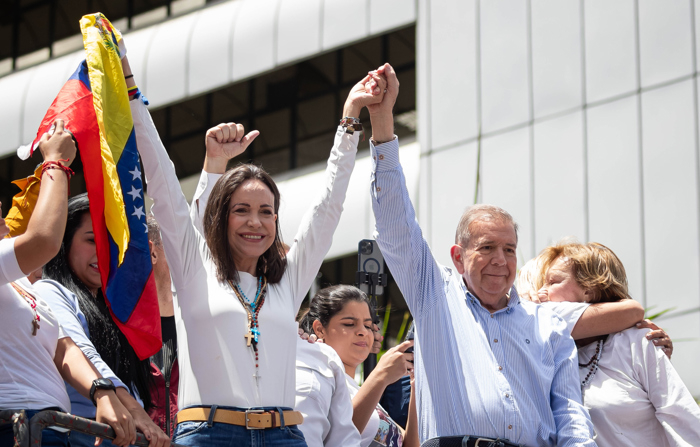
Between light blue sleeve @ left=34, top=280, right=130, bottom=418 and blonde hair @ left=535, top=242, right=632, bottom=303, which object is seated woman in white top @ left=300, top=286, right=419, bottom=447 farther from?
light blue sleeve @ left=34, top=280, right=130, bottom=418

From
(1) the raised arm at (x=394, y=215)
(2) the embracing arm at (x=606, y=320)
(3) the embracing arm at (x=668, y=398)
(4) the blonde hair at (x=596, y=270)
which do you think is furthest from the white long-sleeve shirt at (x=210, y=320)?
(3) the embracing arm at (x=668, y=398)

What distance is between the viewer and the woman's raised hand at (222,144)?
406cm

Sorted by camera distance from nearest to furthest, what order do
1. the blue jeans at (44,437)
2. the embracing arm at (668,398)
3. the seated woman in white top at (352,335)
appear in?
the blue jeans at (44,437)
the embracing arm at (668,398)
the seated woman in white top at (352,335)

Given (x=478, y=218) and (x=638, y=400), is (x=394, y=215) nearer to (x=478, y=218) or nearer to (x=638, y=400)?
(x=478, y=218)

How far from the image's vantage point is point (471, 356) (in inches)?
148

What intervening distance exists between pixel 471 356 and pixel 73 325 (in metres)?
1.57

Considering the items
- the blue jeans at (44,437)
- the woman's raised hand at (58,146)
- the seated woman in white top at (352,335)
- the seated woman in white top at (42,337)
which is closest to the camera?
the blue jeans at (44,437)

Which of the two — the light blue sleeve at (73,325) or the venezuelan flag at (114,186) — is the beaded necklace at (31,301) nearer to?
the light blue sleeve at (73,325)

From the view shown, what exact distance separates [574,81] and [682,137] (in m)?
1.52

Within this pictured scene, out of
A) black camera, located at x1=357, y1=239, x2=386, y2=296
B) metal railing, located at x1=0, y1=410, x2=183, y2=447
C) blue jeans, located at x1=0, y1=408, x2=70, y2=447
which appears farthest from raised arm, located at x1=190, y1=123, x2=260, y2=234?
black camera, located at x1=357, y1=239, x2=386, y2=296

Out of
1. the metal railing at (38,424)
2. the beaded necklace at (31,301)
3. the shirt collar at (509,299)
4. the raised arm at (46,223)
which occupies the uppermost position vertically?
the raised arm at (46,223)

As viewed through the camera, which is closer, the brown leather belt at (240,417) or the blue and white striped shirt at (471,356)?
the brown leather belt at (240,417)

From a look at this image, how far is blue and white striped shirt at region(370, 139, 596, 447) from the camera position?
364cm

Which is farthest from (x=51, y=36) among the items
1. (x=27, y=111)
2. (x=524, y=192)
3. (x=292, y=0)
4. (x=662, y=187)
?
(x=662, y=187)
